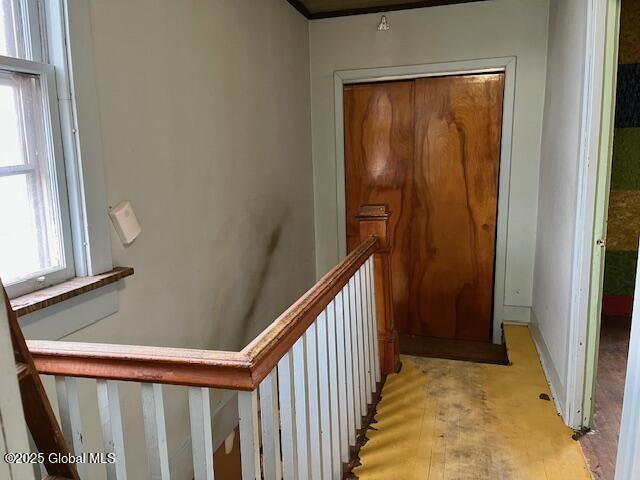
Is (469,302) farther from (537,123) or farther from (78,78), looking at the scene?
(78,78)

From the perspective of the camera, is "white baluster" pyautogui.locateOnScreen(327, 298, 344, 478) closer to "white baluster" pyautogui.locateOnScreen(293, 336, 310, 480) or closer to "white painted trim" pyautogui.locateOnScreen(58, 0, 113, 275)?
"white baluster" pyautogui.locateOnScreen(293, 336, 310, 480)

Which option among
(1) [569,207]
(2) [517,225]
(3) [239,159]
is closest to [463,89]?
(2) [517,225]

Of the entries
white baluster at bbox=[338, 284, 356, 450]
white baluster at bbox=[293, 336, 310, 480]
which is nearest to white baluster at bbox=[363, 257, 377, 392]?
white baluster at bbox=[338, 284, 356, 450]

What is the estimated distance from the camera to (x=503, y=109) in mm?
3389

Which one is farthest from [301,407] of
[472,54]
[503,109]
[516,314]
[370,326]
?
[472,54]

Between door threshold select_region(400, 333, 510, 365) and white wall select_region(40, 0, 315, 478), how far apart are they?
3.61ft

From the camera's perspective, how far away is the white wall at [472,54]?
3.27 metres

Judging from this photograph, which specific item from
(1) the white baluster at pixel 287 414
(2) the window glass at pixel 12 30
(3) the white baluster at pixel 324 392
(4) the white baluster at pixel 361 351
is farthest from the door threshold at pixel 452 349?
(2) the window glass at pixel 12 30

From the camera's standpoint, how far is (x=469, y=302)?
3670 mm

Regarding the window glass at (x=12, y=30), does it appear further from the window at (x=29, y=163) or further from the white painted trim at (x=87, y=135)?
the white painted trim at (x=87, y=135)

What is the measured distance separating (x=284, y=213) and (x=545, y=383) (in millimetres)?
1887

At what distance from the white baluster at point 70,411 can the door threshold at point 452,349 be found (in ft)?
9.02

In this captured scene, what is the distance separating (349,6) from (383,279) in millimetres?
2149

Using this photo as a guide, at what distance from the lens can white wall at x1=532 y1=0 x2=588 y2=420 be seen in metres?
2.16
